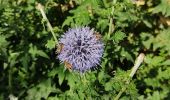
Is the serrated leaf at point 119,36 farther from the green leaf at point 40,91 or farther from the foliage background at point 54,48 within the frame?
the green leaf at point 40,91

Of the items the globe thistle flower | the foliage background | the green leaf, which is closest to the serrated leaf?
the globe thistle flower

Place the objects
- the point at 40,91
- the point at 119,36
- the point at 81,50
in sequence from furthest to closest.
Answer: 1. the point at 40,91
2. the point at 119,36
3. the point at 81,50

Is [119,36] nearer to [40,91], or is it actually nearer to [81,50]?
[81,50]

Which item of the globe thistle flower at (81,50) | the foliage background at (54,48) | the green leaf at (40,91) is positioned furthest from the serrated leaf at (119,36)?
the green leaf at (40,91)

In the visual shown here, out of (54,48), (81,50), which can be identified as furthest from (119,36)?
(54,48)

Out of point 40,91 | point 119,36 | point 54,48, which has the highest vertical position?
point 119,36

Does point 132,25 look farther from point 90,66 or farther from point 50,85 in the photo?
point 90,66

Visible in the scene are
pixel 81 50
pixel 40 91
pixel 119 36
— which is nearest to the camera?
pixel 81 50
